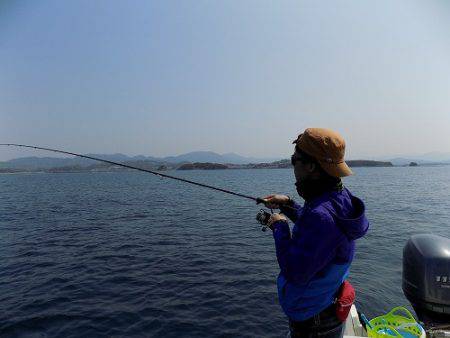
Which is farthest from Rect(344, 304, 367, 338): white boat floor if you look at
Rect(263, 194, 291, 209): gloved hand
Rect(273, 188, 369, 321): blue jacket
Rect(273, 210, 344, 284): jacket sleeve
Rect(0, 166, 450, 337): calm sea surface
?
Rect(0, 166, 450, 337): calm sea surface

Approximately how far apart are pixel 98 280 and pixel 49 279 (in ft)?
6.10

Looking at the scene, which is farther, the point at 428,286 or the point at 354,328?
the point at 428,286

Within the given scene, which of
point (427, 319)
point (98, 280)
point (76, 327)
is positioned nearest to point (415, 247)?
point (427, 319)

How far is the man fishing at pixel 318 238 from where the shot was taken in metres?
3.10

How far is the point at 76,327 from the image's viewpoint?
29.7 ft

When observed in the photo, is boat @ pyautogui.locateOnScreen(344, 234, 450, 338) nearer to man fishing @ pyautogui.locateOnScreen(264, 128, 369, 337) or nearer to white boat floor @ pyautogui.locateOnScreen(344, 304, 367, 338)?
white boat floor @ pyautogui.locateOnScreen(344, 304, 367, 338)

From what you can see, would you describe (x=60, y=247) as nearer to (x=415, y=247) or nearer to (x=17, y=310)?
(x=17, y=310)

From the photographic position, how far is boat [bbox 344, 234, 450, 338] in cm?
560

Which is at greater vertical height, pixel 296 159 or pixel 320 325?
pixel 296 159

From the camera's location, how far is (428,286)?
589cm

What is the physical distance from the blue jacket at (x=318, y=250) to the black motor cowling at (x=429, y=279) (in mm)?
3239

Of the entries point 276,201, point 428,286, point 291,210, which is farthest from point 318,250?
point 428,286

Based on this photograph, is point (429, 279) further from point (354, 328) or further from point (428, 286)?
point (354, 328)

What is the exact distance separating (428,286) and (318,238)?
4.04 meters
